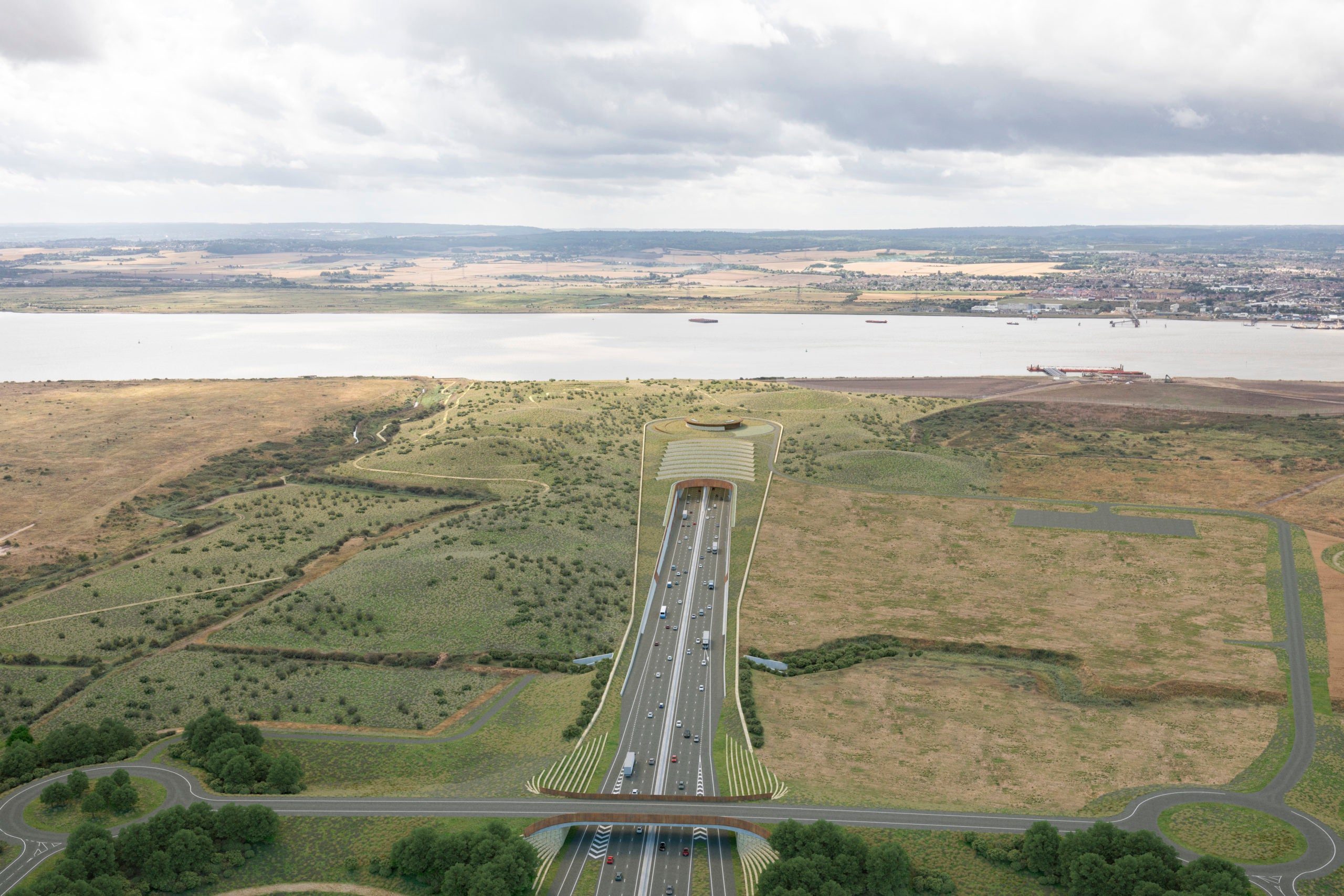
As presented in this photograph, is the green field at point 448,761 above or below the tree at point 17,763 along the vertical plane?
below

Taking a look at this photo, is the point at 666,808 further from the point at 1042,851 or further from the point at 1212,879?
the point at 1212,879

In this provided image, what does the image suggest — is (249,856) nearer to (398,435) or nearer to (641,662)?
(641,662)

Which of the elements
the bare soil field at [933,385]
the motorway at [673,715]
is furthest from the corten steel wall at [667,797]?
the bare soil field at [933,385]

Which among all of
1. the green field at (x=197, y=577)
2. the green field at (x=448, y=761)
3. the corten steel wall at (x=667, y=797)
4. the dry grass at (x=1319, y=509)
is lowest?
the green field at (x=448, y=761)

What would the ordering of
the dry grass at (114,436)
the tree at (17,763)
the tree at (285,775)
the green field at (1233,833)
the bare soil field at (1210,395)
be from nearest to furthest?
the green field at (1233,833), the tree at (17,763), the tree at (285,775), the dry grass at (114,436), the bare soil field at (1210,395)

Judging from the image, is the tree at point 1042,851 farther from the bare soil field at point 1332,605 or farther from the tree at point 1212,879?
the bare soil field at point 1332,605
